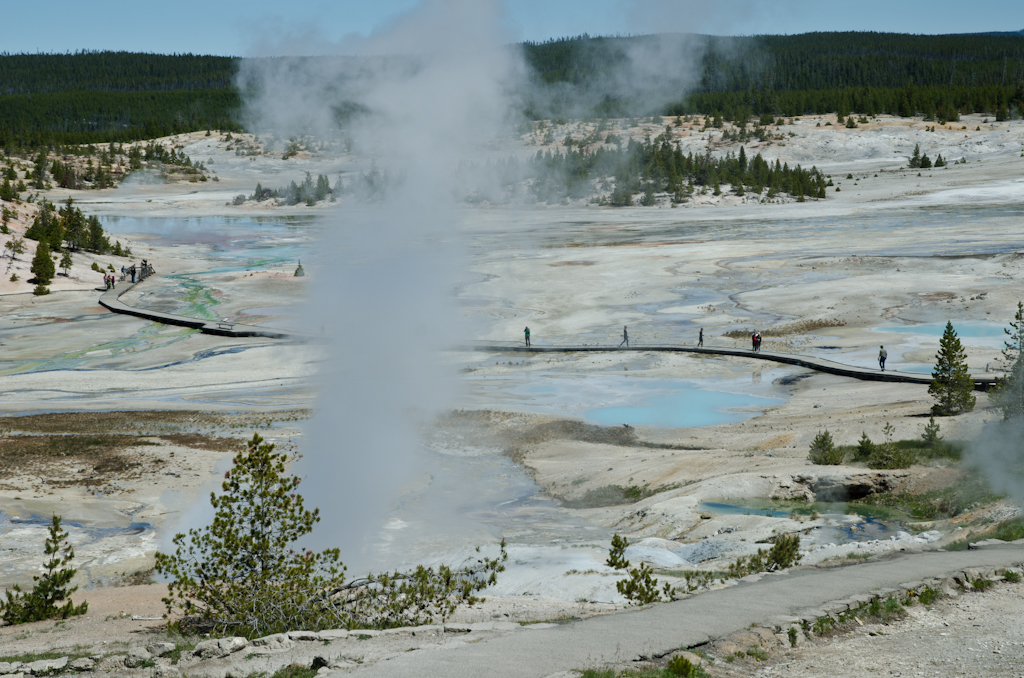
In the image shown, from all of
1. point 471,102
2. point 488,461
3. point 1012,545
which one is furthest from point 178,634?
point 471,102

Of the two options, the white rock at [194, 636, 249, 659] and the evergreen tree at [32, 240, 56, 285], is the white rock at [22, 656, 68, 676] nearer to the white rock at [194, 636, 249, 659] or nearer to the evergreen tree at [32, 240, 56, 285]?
the white rock at [194, 636, 249, 659]

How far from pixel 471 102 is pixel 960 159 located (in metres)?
72.8

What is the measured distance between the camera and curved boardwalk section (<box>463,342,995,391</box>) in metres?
23.5

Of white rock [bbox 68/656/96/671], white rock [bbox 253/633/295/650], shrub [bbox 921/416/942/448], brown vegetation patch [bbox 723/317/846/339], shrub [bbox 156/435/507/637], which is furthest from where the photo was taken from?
brown vegetation patch [bbox 723/317/846/339]

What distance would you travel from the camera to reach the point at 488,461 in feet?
62.3

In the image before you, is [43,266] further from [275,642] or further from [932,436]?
[275,642]

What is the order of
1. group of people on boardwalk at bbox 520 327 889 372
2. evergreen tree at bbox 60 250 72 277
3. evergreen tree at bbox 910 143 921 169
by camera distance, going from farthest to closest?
evergreen tree at bbox 910 143 921 169, evergreen tree at bbox 60 250 72 277, group of people on boardwalk at bbox 520 327 889 372

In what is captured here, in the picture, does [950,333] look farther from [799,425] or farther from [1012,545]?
[1012,545]

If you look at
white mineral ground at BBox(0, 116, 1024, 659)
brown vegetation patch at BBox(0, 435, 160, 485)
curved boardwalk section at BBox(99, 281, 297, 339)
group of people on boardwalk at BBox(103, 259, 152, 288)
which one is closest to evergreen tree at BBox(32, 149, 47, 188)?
white mineral ground at BBox(0, 116, 1024, 659)

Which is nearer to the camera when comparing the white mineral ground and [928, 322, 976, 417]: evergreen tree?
the white mineral ground

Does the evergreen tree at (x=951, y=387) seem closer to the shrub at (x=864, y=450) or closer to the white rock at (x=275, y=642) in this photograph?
the shrub at (x=864, y=450)

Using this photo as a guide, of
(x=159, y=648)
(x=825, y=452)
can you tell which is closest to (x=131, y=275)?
(x=825, y=452)

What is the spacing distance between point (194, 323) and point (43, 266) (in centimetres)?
1334

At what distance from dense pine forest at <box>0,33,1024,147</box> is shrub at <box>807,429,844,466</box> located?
19.2 meters
